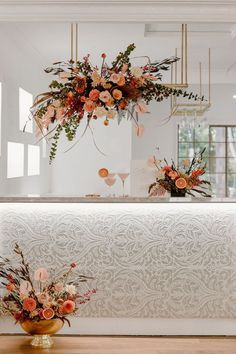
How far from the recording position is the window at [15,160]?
5562mm

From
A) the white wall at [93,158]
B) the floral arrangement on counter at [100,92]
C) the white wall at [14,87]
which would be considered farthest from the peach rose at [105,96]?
the white wall at [93,158]

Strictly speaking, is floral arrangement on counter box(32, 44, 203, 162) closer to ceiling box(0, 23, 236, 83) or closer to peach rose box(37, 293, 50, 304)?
peach rose box(37, 293, 50, 304)

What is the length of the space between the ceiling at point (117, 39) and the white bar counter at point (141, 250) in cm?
227

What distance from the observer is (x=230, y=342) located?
2734 millimetres

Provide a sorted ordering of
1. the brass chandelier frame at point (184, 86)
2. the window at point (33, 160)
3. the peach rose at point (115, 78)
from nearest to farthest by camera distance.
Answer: the peach rose at point (115, 78) < the brass chandelier frame at point (184, 86) < the window at point (33, 160)

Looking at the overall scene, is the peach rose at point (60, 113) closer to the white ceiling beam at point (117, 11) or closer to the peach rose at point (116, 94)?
the peach rose at point (116, 94)

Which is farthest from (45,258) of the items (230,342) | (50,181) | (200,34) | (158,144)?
(158,144)

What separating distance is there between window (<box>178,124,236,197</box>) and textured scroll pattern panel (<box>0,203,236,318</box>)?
563 centimetres

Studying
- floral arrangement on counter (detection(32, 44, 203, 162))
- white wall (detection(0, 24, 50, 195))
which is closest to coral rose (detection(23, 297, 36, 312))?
floral arrangement on counter (detection(32, 44, 203, 162))

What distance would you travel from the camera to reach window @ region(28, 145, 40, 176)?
6.63 meters

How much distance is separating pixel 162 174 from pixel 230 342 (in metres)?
1.22

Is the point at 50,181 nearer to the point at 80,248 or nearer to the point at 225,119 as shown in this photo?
the point at 225,119

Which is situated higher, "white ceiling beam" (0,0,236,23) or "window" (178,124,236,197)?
"white ceiling beam" (0,0,236,23)

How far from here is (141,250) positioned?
362 centimetres
